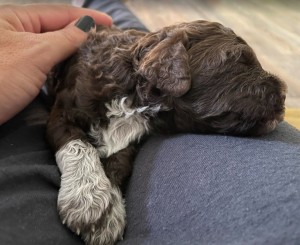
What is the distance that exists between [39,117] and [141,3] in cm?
389

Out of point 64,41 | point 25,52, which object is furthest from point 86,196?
point 64,41

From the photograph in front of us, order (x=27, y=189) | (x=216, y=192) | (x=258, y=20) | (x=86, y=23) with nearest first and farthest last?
1. (x=216, y=192)
2. (x=27, y=189)
3. (x=86, y=23)
4. (x=258, y=20)

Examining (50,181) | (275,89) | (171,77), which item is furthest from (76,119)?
(275,89)

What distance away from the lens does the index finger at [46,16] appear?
8.56 feet

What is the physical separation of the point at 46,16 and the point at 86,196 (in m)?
1.50

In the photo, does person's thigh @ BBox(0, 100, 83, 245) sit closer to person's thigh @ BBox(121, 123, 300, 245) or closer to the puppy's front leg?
the puppy's front leg

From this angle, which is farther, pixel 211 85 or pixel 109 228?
pixel 211 85

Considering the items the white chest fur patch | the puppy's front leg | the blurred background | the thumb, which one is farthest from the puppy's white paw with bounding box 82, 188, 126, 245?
the blurred background

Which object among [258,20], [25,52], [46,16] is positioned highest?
[25,52]

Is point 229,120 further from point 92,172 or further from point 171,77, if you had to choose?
point 92,172

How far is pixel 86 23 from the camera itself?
2693 millimetres

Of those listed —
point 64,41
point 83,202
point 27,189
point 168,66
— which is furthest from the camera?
point 64,41

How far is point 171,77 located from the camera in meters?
1.93

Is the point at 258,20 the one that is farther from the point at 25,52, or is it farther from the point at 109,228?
the point at 109,228
